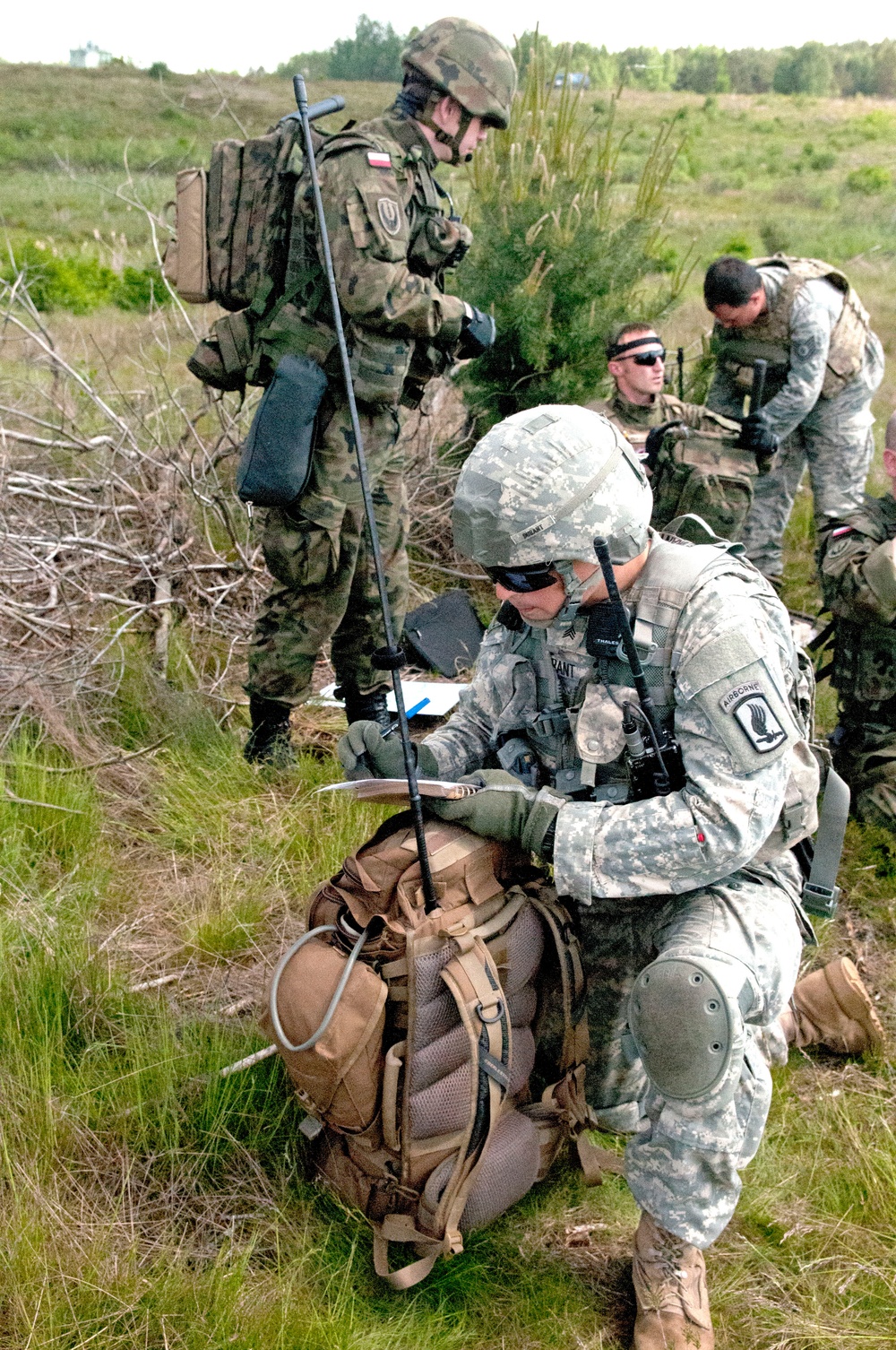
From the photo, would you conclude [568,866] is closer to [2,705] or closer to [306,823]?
[306,823]

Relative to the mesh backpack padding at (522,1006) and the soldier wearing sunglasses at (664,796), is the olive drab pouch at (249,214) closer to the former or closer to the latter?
the soldier wearing sunglasses at (664,796)

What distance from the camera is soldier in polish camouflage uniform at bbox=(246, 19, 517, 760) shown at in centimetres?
332

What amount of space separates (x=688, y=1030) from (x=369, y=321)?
236 centimetres

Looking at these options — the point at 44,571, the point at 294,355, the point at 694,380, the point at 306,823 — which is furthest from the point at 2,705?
the point at 694,380

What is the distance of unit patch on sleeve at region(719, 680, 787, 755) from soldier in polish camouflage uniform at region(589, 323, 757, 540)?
9.42ft

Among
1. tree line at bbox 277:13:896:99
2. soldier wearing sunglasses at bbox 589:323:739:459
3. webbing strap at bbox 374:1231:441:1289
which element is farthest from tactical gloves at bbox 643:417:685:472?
tree line at bbox 277:13:896:99

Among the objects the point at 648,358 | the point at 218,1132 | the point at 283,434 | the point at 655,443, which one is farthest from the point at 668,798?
the point at 648,358

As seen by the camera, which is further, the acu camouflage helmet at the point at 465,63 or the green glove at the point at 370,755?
the acu camouflage helmet at the point at 465,63

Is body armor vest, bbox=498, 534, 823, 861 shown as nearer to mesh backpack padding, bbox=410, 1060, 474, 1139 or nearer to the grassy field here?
mesh backpack padding, bbox=410, 1060, 474, 1139

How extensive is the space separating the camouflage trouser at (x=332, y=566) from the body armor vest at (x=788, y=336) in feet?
9.58

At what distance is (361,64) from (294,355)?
39.6m

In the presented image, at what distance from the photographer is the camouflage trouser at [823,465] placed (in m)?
6.18

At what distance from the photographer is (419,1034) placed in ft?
6.75

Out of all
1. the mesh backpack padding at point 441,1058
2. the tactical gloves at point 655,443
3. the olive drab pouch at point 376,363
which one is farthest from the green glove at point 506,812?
the tactical gloves at point 655,443
